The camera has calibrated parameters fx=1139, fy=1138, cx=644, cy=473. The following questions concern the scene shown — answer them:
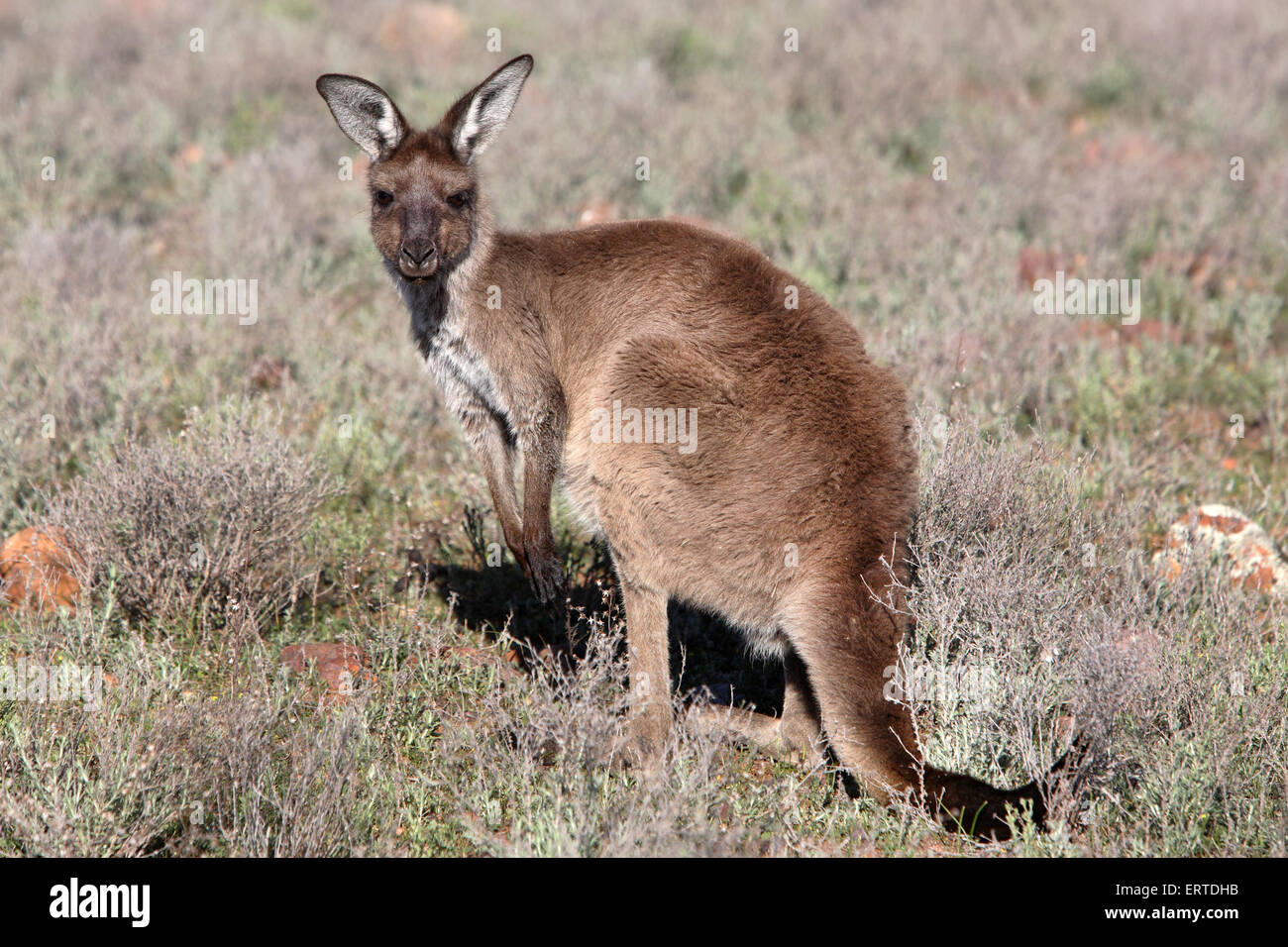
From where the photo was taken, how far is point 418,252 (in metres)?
4.24

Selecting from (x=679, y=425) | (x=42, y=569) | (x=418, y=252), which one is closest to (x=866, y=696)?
(x=679, y=425)

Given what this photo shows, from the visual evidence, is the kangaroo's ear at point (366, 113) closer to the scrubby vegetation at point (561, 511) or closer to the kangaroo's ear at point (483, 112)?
the kangaroo's ear at point (483, 112)

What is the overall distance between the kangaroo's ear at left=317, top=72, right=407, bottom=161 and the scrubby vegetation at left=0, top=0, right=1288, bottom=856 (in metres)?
1.42

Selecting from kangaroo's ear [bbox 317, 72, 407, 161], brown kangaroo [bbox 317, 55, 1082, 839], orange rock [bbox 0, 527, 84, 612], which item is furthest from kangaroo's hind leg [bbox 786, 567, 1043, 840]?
orange rock [bbox 0, 527, 84, 612]

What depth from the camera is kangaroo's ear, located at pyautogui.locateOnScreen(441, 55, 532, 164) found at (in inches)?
177

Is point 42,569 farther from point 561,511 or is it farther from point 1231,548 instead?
point 1231,548

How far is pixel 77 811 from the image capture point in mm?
3326

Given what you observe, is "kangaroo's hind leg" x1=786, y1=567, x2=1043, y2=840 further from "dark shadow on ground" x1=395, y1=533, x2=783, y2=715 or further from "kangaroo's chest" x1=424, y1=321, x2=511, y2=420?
"kangaroo's chest" x1=424, y1=321, x2=511, y2=420

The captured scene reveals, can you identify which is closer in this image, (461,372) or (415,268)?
(415,268)

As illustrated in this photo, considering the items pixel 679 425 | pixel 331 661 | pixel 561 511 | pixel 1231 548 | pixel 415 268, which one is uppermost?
pixel 415 268

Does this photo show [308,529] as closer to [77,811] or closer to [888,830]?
[77,811]

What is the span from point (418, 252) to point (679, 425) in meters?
1.26

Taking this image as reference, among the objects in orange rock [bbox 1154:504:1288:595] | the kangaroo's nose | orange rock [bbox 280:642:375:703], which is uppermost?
the kangaroo's nose

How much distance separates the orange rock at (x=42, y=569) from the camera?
4707 millimetres
